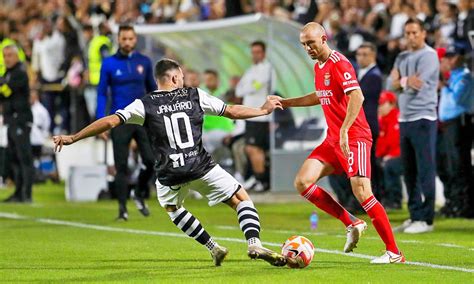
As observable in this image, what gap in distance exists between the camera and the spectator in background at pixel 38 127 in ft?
83.7

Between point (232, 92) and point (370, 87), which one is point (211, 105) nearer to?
point (370, 87)

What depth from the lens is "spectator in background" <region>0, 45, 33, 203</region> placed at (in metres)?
20.4

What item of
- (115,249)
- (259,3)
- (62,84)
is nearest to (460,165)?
(115,249)

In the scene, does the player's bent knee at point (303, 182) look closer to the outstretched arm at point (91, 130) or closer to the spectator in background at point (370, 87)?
the outstretched arm at point (91, 130)

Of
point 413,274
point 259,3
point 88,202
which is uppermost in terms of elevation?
point 259,3

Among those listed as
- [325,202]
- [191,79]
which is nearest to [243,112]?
[325,202]

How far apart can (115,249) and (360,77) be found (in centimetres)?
600

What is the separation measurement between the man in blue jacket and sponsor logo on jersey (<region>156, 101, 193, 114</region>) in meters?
5.45

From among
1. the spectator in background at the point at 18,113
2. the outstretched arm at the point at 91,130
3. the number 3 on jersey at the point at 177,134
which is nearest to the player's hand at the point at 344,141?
the number 3 on jersey at the point at 177,134

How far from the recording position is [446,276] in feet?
33.4

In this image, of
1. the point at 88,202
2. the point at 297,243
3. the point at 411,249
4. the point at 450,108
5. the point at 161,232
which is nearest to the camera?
the point at 297,243

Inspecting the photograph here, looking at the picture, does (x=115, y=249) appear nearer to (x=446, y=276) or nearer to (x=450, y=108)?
(x=446, y=276)

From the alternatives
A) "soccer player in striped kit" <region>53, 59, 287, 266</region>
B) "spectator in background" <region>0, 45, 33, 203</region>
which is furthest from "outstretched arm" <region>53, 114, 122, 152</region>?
"spectator in background" <region>0, 45, 33, 203</region>

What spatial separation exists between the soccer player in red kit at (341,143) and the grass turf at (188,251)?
356 mm
